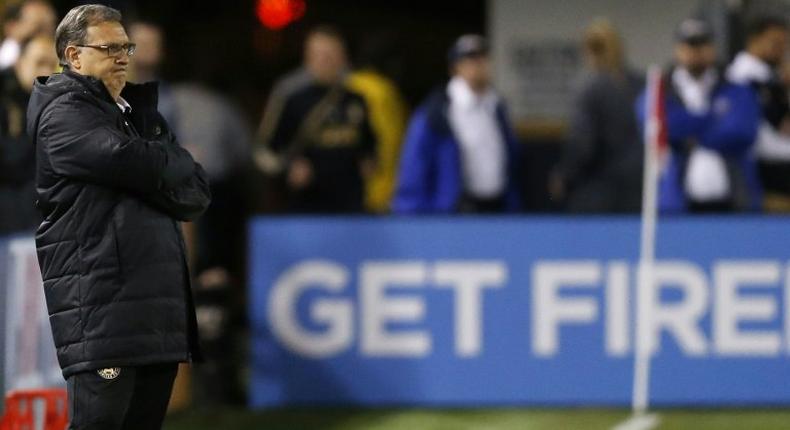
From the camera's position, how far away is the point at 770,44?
1138 cm

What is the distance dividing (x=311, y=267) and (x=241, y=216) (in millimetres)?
2887

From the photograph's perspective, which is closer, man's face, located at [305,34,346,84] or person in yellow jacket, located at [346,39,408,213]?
man's face, located at [305,34,346,84]

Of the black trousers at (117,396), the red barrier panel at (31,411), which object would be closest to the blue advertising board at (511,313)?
the red barrier panel at (31,411)

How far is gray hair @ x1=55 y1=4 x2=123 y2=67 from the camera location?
543 cm

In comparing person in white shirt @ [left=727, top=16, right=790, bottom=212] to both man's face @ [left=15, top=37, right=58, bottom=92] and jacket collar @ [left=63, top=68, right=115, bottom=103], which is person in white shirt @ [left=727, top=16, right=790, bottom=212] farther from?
jacket collar @ [left=63, top=68, right=115, bottom=103]

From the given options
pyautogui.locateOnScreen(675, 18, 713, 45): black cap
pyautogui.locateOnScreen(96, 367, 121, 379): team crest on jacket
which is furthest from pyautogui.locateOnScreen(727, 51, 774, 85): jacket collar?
pyautogui.locateOnScreen(96, 367, 121, 379): team crest on jacket

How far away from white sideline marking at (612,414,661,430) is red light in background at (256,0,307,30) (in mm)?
10190

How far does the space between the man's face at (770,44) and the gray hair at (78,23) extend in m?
6.74

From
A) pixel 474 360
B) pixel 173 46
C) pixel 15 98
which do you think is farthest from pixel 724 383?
pixel 173 46

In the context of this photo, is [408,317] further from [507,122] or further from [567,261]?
[507,122]

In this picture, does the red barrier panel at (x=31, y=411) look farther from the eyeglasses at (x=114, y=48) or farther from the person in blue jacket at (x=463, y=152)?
the person in blue jacket at (x=463, y=152)

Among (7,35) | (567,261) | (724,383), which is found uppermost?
(7,35)

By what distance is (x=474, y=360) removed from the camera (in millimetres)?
10141

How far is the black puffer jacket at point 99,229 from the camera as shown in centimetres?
536
